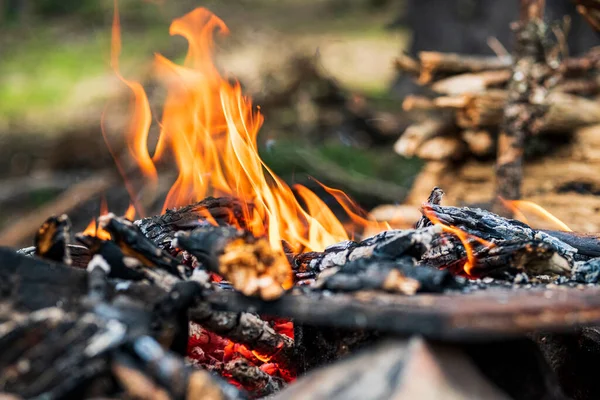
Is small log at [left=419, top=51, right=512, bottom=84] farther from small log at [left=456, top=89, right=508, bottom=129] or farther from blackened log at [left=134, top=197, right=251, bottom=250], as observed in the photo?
blackened log at [left=134, top=197, right=251, bottom=250]

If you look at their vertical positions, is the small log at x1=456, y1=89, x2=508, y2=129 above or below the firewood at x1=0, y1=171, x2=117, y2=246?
above

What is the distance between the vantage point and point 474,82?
5.87m

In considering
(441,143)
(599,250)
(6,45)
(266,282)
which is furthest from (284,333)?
(6,45)

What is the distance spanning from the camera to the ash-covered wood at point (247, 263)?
7.02ft

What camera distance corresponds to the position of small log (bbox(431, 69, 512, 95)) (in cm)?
582

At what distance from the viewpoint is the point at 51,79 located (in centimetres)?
1370

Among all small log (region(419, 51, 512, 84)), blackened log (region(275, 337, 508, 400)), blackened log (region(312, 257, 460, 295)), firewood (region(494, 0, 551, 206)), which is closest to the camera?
blackened log (region(275, 337, 508, 400))

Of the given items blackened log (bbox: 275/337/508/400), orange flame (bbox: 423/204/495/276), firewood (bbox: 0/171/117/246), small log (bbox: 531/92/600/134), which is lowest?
firewood (bbox: 0/171/117/246)

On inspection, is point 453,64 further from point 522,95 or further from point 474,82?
point 522,95

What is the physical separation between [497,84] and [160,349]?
15.7 ft

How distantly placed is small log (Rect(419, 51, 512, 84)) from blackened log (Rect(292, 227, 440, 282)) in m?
3.53

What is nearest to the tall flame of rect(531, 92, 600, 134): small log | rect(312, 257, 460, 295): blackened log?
rect(312, 257, 460, 295): blackened log

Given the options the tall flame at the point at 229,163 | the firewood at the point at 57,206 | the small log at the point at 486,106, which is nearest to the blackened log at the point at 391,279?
the tall flame at the point at 229,163

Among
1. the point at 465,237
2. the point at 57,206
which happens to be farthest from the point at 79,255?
the point at 57,206
